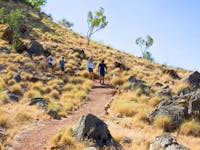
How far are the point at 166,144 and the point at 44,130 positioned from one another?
5.85 metres

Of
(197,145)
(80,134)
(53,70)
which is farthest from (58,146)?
(53,70)

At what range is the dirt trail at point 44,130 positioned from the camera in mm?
15148

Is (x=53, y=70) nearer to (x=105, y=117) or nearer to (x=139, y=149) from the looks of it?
(x=105, y=117)

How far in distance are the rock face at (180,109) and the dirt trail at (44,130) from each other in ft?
11.8

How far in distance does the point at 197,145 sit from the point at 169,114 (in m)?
3.05

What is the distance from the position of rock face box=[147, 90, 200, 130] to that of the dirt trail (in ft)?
11.8

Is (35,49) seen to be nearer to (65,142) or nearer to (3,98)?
(3,98)

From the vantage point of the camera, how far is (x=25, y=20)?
65062mm

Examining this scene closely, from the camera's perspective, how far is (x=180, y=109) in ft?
63.3

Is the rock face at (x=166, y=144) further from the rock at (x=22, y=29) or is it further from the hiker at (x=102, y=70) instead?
the rock at (x=22, y=29)

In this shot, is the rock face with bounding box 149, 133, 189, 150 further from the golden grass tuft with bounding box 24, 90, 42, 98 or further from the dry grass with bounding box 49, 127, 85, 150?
the golden grass tuft with bounding box 24, 90, 42, 98

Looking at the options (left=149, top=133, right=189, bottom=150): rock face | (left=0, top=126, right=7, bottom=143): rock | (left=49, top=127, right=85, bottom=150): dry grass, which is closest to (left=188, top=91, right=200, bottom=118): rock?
(left=149, top=133, right=189, bottom=150): rock face

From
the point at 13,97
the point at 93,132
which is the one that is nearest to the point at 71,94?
the point at 13,97

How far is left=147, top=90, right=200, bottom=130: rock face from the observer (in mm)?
18828
